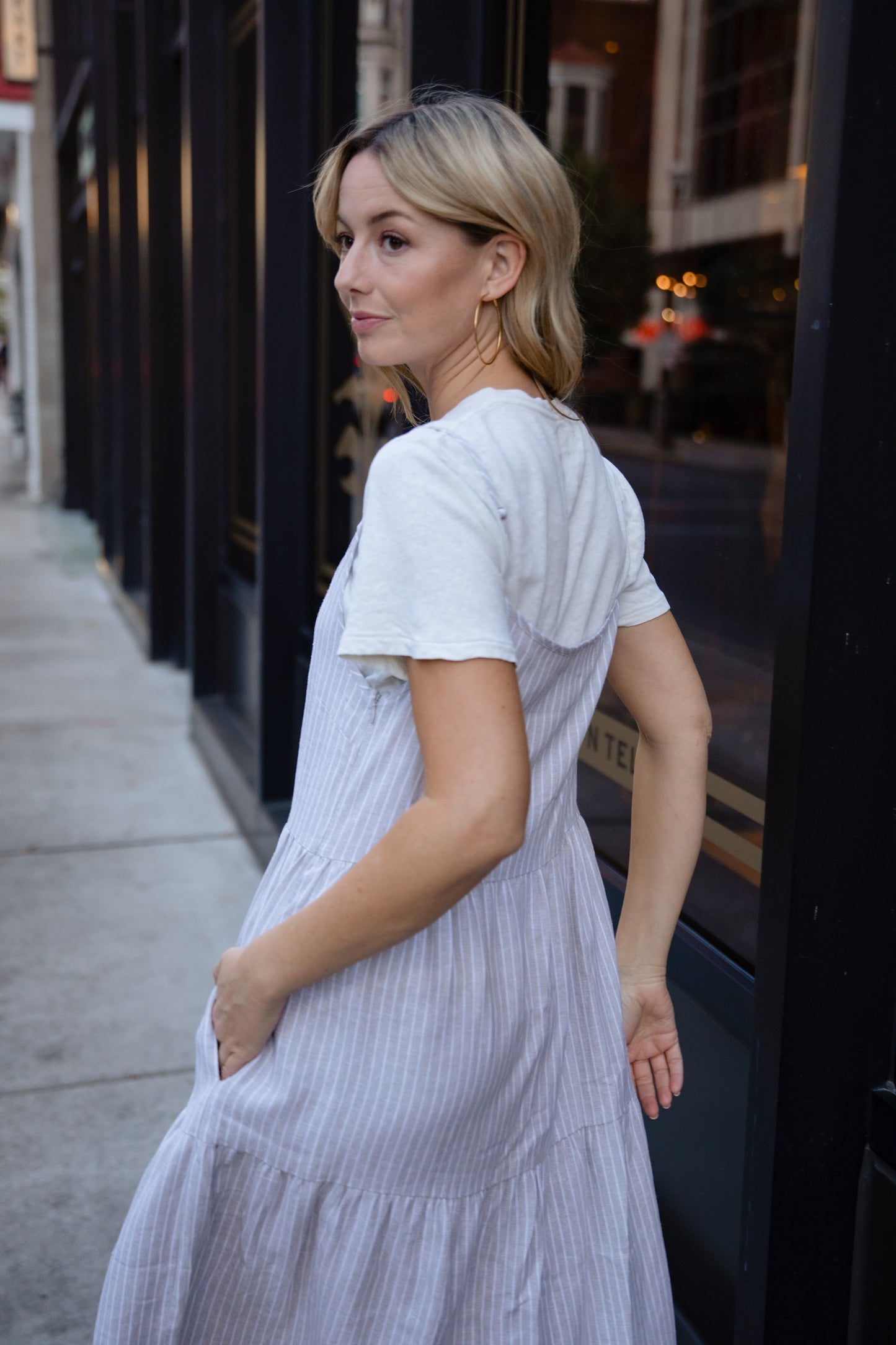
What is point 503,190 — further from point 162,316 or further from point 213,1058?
point 162,316

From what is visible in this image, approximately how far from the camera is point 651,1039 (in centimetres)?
168

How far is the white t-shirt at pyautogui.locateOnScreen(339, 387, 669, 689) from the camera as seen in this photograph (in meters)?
1.16

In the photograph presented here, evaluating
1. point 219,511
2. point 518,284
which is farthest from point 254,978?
point 219,511

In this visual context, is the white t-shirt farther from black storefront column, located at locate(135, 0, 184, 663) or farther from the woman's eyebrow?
black storefront column, located at locate(135, 0, 184, 663)

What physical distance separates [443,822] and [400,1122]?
1.30 ft

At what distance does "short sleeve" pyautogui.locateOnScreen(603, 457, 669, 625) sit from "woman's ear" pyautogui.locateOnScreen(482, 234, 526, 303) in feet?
0.83

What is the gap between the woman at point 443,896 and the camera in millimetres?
1187

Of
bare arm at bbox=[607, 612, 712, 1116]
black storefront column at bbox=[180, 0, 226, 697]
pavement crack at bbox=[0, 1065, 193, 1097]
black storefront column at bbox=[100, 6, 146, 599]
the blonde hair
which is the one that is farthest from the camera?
black storefront column at bbox=[100, 6, 146, 599]

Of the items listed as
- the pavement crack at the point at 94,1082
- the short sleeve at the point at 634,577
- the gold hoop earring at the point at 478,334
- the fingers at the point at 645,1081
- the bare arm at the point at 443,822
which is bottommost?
the pavement crack at the point at 94,1082

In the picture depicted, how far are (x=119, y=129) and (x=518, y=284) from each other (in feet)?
29.5

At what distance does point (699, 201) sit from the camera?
39469 mm

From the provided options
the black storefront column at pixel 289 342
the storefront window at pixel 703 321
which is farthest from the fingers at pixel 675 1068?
the black storefront column at pixel 289 342

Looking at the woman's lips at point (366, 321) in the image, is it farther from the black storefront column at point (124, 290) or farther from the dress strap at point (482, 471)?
the black storefront column at point (124, 290)

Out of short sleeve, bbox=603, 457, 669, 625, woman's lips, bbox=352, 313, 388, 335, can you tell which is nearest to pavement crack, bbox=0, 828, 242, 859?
short sleeve, bbox=603, 457, 669, 625
